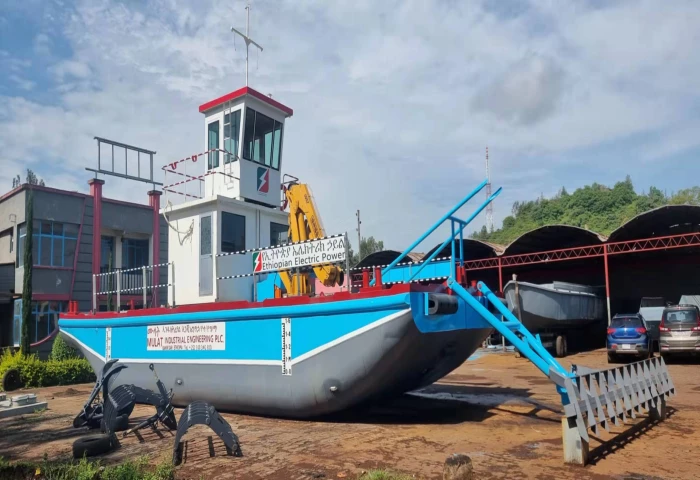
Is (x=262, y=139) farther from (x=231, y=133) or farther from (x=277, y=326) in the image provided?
(x=277, y=326)

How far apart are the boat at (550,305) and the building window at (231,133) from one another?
407 inches

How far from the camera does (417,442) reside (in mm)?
6285

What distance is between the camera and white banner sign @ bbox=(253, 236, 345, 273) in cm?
716

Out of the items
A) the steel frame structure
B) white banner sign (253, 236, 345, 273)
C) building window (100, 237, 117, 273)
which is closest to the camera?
white banner sign (253, 236, 345, 273)

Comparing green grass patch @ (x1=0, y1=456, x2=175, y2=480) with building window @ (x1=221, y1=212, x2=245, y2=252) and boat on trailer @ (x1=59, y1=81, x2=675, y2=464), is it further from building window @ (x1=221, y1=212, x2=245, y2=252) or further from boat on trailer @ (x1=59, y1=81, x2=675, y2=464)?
building window @ (x1=221, y1=212, x2=245, y2=252)

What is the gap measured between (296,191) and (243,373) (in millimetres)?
2998

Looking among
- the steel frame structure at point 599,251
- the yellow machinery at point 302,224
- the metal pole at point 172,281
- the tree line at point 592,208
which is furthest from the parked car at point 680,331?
the tree line at point 592,208

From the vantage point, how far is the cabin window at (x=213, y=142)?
33.9ft

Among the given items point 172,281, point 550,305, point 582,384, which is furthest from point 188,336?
point 550,305

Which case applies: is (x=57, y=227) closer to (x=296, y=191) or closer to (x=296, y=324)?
(x=296, y=191)

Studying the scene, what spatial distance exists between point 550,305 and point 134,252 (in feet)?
49.6

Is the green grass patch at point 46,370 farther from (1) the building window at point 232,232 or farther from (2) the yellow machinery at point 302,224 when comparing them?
(2) the yellow machinery at point 302,224

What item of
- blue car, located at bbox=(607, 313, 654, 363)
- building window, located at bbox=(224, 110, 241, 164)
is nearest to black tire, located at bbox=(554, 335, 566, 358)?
blue car, located at bbox=(607, 313, 654, 363)

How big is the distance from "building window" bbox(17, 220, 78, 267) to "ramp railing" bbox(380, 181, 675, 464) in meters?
14.3
